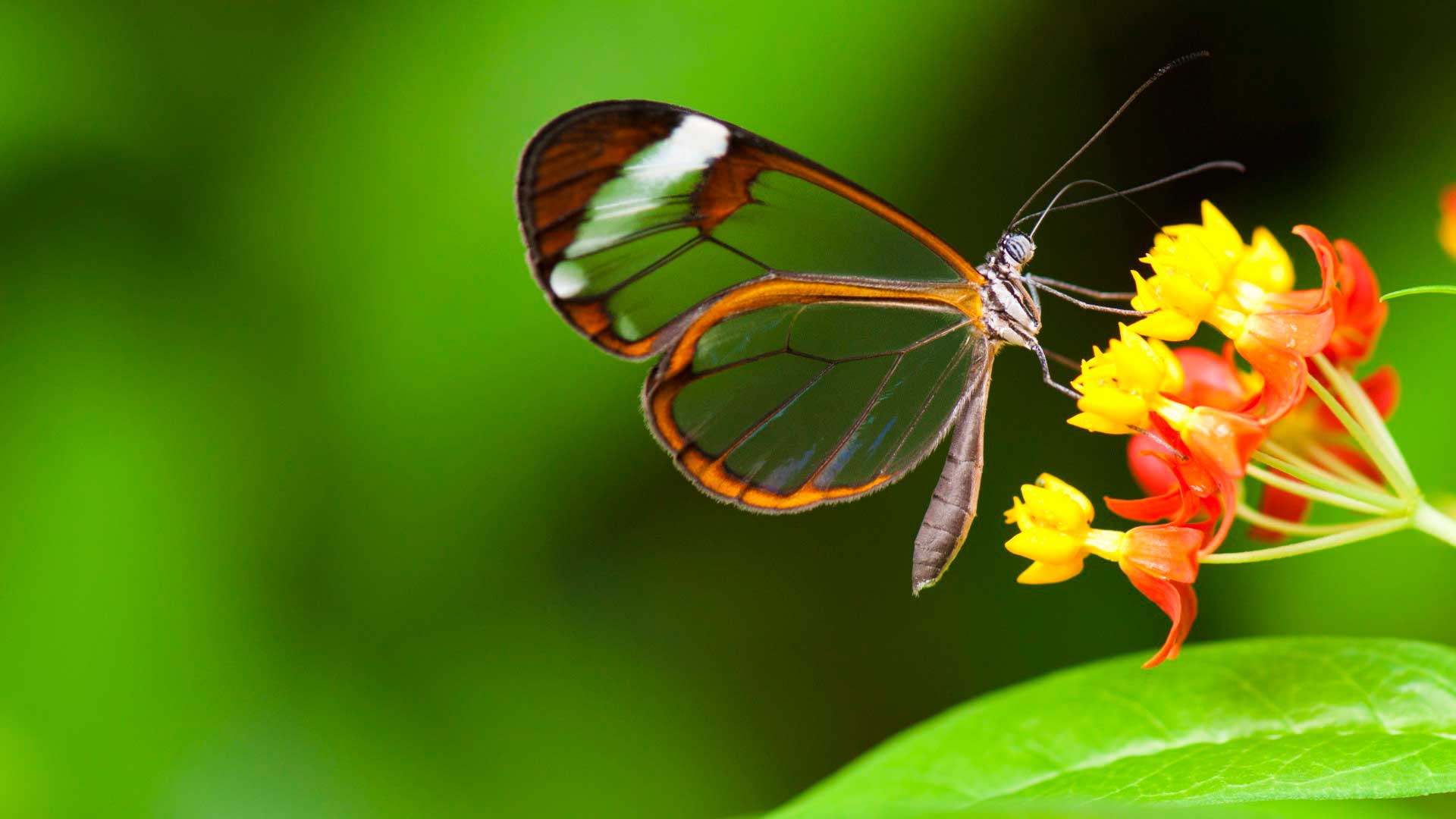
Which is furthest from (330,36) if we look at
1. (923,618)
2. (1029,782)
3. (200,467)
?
(1029,782)

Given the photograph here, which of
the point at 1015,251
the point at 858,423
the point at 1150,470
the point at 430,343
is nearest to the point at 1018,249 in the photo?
the point at 1015,251

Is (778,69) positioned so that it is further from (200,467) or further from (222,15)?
(200,467)

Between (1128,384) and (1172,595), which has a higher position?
(1128,384)

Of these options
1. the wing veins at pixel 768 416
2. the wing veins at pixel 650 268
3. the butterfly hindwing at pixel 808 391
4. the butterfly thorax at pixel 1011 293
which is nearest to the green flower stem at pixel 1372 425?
the butterfly thorax at pixel 1011 293

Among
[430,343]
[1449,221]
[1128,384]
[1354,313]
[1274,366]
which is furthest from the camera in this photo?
[430,343]

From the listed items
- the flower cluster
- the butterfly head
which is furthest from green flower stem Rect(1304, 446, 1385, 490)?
the butterfly head

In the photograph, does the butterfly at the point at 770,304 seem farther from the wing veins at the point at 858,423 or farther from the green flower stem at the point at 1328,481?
the green flower stem at the point at 1328,481

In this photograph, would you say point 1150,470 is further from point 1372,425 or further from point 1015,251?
point 1015,251
